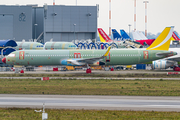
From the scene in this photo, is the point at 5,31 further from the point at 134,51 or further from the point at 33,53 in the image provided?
the point at 134,51

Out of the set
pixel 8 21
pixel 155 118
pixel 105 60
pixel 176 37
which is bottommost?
pixel 155 118

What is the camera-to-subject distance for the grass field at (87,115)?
15.8m

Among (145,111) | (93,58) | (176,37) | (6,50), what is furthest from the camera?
(176,37)

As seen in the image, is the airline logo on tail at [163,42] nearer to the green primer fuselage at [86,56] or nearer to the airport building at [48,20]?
the green primer fuselage at [86,56]

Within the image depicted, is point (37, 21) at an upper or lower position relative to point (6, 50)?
upper

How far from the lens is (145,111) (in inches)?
687

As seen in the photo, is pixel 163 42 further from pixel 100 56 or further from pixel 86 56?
pixel 86 56

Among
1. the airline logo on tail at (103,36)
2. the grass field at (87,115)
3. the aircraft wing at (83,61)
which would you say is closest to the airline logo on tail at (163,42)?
the aircraft wing at (83,61)

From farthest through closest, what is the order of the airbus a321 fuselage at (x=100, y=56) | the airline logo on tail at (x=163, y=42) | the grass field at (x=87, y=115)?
the airline logo on tail at (x=163, y=42)
the airbus a321 fuselage at (x=100, y=56)
the grass field at (x=87, y=115)

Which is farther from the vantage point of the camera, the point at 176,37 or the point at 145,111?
the point at 176,37

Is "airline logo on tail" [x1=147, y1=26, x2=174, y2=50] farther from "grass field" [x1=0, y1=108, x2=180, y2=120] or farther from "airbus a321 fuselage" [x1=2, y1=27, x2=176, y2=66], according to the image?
"grass field" [x1=0, y1=108, x2=180, y2=120]

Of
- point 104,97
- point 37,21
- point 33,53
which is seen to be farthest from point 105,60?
point 37,21

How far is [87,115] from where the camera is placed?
16.5m

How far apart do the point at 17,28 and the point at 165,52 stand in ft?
263
